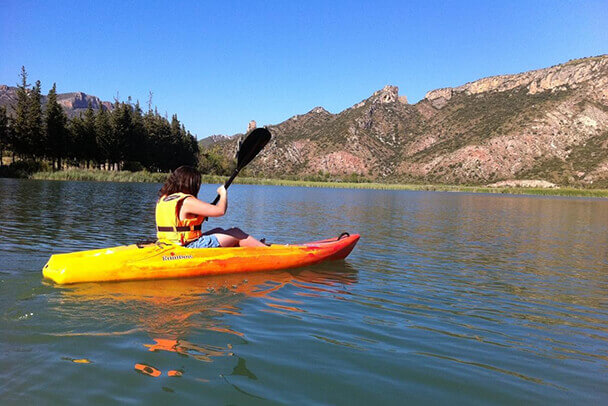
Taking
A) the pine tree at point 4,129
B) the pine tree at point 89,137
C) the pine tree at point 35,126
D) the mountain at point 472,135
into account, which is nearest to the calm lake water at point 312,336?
the pine tree at point 35,126

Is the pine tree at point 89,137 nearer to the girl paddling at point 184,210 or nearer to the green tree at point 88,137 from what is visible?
the green tree at point 88,137

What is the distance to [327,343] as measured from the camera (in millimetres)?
4855

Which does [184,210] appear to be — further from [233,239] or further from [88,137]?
[88,137]

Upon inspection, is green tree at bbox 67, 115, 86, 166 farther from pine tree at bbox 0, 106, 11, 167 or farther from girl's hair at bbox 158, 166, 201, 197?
girl's hair at bbox 158, 166, 201, 197

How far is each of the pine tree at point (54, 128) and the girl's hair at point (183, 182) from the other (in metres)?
56.8

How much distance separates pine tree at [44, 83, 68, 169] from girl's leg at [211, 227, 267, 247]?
56.2 meters

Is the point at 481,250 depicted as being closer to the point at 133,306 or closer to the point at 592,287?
the point at 592,287

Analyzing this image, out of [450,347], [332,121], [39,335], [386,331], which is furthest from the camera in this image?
[332,121]

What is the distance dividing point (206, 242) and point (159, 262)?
35.7 inches

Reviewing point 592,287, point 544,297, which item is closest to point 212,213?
point 544,297

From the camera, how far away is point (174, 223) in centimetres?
731

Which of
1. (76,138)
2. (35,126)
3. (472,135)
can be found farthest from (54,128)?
(472,135)

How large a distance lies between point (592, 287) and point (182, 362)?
27.9ft

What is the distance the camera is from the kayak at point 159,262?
6.69m
